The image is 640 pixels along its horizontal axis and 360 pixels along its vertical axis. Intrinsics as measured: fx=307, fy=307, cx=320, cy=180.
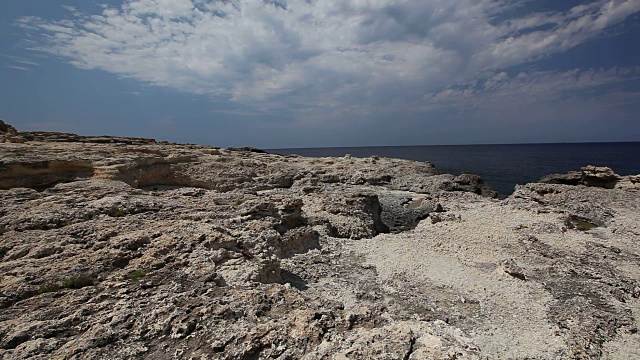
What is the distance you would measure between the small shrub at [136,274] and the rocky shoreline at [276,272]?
0.07m

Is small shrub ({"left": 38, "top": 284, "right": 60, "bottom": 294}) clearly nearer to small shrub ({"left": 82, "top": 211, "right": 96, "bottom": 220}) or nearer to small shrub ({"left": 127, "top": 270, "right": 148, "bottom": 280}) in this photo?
small shrub ({"left": 127, "top": 270, "right": 148, "bottom": 280})

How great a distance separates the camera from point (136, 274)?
814 centimetres

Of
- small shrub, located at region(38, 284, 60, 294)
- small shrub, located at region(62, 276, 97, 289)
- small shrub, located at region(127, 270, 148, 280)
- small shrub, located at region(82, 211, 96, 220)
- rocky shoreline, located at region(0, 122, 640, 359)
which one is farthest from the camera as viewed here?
small shrub, located at region(82, 211, 96, 220)

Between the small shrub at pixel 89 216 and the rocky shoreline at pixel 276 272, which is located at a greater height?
the small shrub at pixel 89 216

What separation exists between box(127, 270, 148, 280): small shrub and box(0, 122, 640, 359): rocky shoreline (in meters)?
0.07

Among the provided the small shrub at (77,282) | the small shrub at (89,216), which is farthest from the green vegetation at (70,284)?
the small shrub at (89,216)

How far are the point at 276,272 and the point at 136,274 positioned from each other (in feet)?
14.5

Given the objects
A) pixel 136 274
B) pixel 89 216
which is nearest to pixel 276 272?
pixel 136 274

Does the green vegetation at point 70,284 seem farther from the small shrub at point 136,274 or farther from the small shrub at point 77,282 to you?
the small shrub at point 136,274

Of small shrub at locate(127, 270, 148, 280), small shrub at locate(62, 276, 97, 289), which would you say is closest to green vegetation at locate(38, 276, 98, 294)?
small shrub at locate(62, 276, 97, 289)

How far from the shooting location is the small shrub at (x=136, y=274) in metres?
8.06

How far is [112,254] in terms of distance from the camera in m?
8.73

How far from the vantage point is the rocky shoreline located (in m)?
6.22

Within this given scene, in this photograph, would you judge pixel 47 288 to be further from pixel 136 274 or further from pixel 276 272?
pixel 276 272
